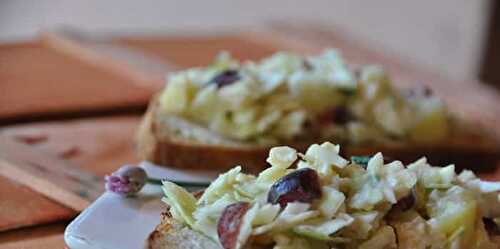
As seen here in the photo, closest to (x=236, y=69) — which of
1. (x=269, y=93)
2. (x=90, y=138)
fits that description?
(x=269, y=93)

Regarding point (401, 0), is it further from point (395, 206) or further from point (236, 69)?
point (395, 206)

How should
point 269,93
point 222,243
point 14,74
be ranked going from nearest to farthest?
point 222,243, point 269,93, point 14,74

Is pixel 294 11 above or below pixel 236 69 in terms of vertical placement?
below

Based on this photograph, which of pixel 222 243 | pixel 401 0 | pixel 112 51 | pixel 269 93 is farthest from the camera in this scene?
pixel 401 0

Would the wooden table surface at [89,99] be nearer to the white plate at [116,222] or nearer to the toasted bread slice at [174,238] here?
the white plate at [116,222]

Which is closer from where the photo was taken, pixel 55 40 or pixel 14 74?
pixel 14 74
